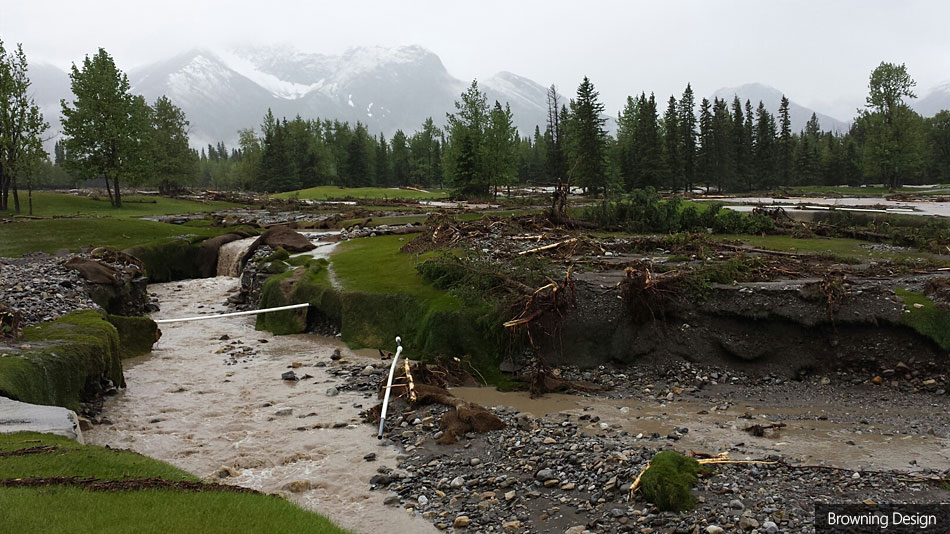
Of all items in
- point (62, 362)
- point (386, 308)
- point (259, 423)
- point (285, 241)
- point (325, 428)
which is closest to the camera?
point (325, 428)

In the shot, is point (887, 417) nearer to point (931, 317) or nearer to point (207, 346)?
point (931, 317)

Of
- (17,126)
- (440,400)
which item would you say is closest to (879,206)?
(440,400)

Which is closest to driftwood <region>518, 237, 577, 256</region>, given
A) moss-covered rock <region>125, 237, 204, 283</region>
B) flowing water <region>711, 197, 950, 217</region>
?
moss-covered rock <region>125, 237, 204, 283</region>

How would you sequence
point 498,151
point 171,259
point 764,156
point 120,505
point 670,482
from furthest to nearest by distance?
point 764,156, point 498,151, point 171,259, point 670,482, point 120,505

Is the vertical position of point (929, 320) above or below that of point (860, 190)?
below

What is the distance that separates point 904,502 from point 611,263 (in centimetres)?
1196

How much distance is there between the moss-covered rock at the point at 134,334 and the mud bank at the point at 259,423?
0.56m

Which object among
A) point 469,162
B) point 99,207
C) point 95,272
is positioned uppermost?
point 469,162

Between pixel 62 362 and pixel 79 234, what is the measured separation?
83.4 feet

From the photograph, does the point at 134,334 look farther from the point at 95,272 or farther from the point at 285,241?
the point at 285,241

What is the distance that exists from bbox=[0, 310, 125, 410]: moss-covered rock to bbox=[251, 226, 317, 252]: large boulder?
14.9 m

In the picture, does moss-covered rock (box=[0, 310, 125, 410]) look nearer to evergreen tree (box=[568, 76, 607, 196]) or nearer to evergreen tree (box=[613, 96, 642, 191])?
evergreen tree (box=[568, 76, 607, 196])

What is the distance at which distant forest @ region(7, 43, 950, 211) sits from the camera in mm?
57875

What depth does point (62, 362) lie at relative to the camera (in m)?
12.9
